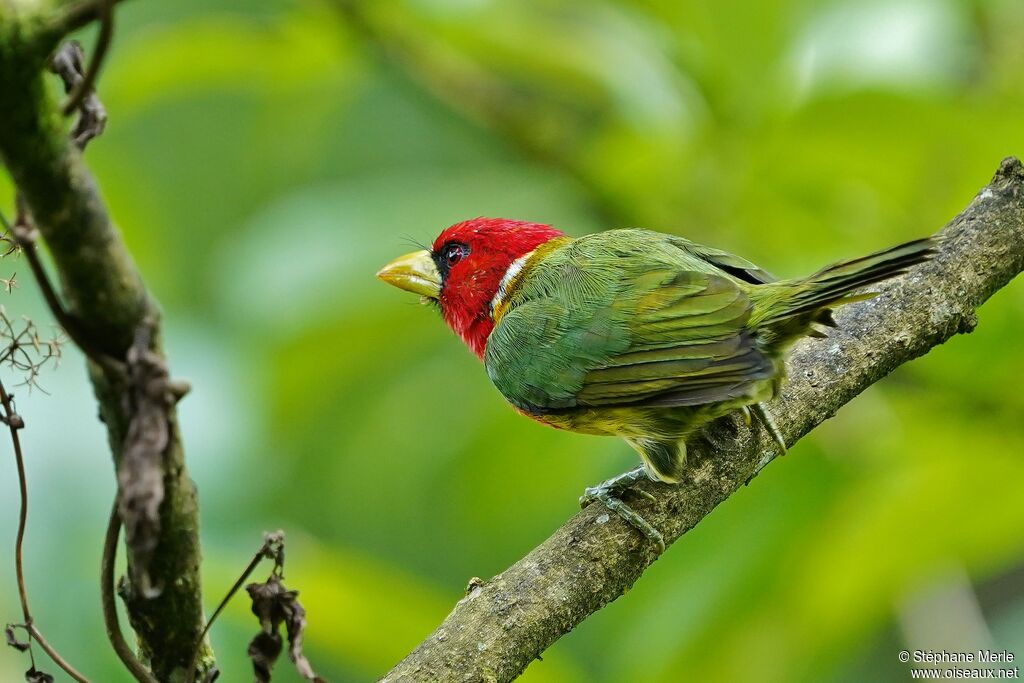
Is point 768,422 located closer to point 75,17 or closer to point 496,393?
point 496,393

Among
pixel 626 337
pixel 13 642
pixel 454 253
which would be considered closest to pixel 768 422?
pixel 626 337

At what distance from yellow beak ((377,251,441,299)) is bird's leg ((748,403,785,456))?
50.9 inches

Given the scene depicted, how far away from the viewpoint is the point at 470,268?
3422 mm

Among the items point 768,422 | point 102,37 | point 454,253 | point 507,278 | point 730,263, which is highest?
point 454,253

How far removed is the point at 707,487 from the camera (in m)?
2.37

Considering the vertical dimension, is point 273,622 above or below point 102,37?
below

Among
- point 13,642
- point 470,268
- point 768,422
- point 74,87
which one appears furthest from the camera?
point 470,268

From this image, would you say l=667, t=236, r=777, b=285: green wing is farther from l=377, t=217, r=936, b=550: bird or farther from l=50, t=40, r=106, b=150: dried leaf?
l=50, t=40, r=106, b=150: dried leaf

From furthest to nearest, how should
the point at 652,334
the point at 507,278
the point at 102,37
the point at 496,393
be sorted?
the point at 507,278
the point at 496,393
the point at 652,334
the point at 102,37

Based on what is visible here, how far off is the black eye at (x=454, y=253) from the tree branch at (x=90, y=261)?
90.6 inches

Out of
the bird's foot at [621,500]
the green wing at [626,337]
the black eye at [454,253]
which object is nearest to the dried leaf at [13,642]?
the bird's foot at [621,500]

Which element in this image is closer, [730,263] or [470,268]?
[730,263]

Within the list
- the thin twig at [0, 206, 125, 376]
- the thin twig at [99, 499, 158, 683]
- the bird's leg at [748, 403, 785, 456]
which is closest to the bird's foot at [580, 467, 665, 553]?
the bird's leg at [748, 403, 785, 456]

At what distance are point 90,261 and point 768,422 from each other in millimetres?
1637
